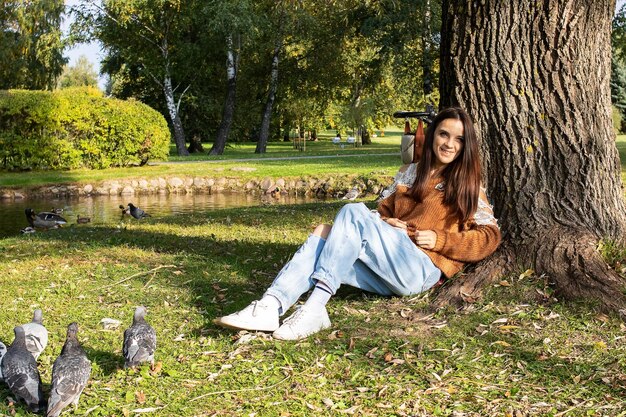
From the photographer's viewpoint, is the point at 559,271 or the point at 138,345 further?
the point at 559,271

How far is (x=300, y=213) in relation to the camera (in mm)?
10297

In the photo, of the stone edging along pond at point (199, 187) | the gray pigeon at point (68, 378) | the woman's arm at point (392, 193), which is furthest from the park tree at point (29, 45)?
the gray pigeon at point (68, 378)

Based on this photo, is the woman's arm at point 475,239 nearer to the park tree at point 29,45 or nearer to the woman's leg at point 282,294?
the woman's leg at point 282,294

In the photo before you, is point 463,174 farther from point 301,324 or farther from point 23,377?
point 23,377

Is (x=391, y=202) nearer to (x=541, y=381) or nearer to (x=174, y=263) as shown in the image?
(x=541, y=381)

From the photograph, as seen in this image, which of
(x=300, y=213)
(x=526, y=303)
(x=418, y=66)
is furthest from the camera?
(x=418, y=66)

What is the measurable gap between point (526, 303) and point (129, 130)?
1904cm

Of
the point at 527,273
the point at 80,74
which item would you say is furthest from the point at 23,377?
the point at 80,74

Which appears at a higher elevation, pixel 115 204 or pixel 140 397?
pixel 140 397

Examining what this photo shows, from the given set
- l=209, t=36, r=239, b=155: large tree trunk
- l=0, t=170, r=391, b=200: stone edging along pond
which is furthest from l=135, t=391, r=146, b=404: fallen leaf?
l=209, t=36, r=239, b=155: large tree trunk

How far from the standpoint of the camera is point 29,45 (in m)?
32.5

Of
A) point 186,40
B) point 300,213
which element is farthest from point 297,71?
point 300,213

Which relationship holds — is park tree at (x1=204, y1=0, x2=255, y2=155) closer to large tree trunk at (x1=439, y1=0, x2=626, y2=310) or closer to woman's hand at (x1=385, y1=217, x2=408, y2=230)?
large tree trunk at (x1=439, y1=0, x2=626, y2=310)

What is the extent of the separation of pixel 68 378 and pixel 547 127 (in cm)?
348
